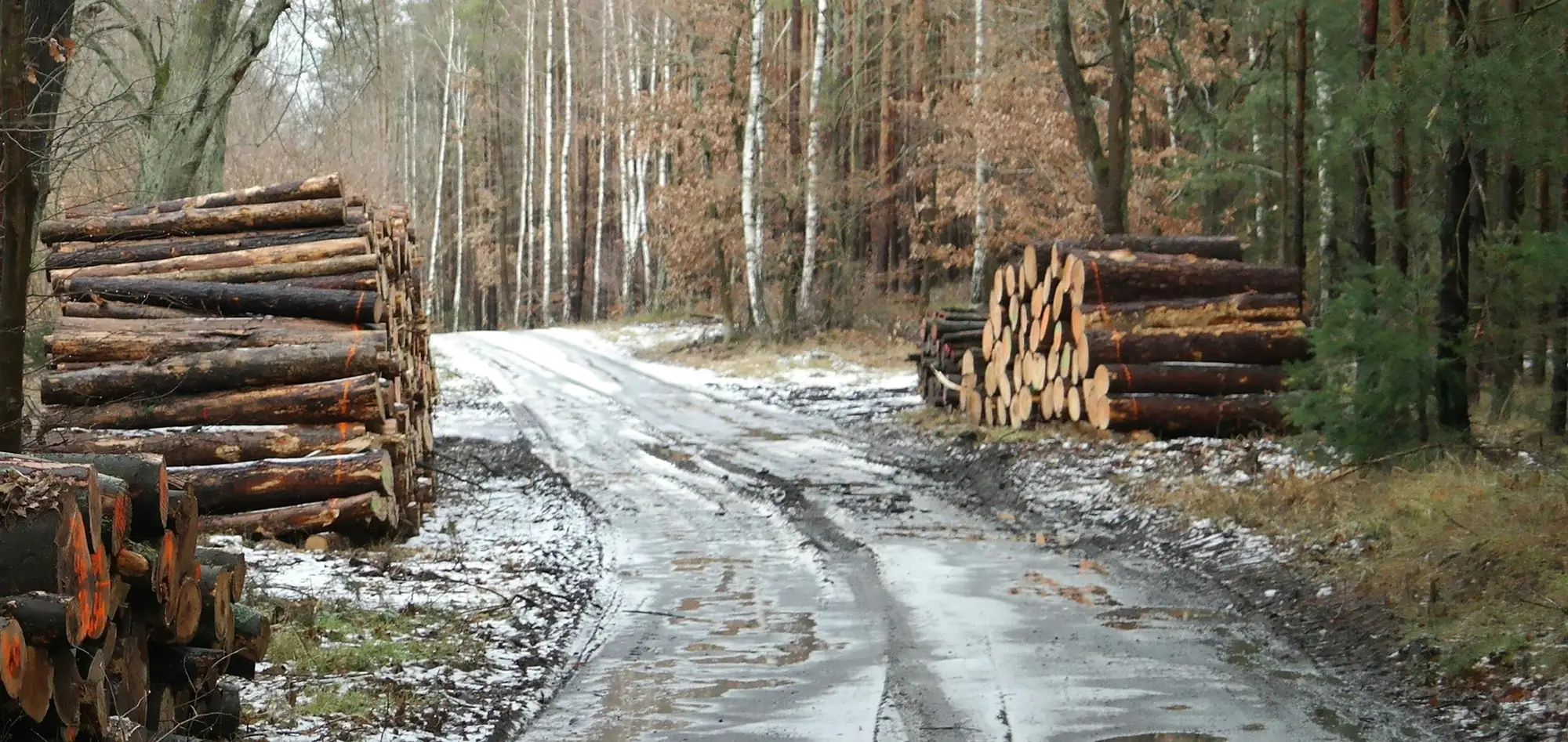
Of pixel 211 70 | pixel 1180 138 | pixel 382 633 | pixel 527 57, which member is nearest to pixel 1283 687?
pixel 382 633

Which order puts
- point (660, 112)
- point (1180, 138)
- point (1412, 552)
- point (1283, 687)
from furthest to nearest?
point (660, 112) < point (1180, 138) < point (1412, 552) < point (1283, 687)

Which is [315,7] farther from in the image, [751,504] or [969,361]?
[969,361]

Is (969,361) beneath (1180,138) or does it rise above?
beneath

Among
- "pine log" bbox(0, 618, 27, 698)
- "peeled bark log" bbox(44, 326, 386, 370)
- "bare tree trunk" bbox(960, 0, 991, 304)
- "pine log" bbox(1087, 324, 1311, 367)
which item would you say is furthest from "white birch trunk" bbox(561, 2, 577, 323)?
Answer: "pine log" bbox(0, 618, 27, 698)

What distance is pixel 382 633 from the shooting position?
315 inches

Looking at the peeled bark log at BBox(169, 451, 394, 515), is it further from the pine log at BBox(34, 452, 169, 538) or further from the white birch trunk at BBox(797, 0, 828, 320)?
the white birch trunk at BBox(797, 0, 828, 320)

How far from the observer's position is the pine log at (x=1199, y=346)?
15.5 metres

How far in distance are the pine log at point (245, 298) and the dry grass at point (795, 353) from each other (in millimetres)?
15557

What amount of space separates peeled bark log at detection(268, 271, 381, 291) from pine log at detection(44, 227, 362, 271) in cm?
45

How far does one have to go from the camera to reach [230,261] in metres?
12.2

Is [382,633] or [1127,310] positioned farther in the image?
[1127,310]

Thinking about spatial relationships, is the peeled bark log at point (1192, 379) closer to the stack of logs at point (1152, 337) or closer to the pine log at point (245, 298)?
the stack of logs at point (1152, 337)

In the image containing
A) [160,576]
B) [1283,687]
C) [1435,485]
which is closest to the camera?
[160,576]

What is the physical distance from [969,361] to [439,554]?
32.6 feet
